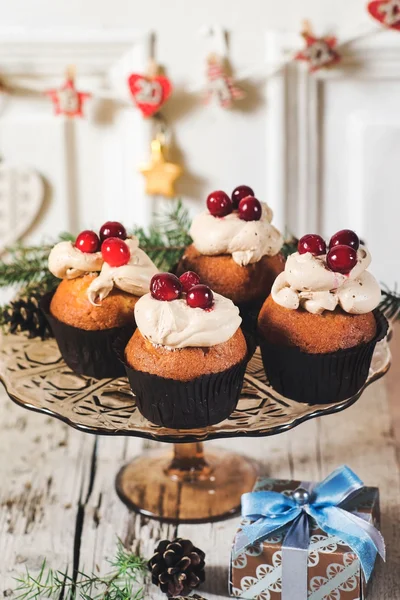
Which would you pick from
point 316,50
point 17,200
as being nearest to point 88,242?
point 316,50

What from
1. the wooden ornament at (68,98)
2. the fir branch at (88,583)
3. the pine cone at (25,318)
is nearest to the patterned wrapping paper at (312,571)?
the fir branch at (88,583)

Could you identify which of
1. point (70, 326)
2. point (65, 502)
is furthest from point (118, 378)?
point (65, 502)

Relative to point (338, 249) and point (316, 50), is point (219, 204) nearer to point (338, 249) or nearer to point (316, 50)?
point (338, 249)

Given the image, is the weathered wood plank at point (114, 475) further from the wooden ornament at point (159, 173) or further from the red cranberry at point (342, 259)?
the wooden ornament at point (159, 173)

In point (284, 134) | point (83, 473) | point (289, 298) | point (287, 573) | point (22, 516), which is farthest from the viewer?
point (284, 134)

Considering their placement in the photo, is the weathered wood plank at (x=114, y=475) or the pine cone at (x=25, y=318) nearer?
the weathered wood plank at (x=114, y=475)

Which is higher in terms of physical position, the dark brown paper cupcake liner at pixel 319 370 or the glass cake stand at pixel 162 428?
the dark brown paper cupcake liner at pixel 319 370

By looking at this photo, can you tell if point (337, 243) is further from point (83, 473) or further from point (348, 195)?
point (348, 195)
